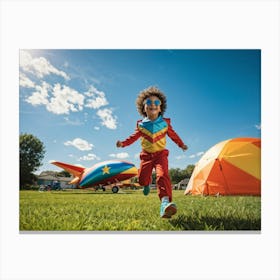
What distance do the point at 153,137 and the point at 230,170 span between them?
1.46m

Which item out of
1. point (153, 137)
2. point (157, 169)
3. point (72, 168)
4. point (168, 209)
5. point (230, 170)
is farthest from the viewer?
point (230, 170)

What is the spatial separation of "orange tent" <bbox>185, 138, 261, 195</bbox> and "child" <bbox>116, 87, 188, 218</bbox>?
30.1 inches

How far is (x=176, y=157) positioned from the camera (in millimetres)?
3674

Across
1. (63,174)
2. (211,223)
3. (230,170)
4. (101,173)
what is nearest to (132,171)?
(101,173)

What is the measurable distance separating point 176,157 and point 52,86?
60.6 inches

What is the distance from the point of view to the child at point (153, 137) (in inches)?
129

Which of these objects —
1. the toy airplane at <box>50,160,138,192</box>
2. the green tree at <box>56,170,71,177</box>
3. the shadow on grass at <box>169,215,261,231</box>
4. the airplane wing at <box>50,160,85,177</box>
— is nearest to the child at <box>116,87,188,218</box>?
the shadow on grass at <box>169,215,261,231</box>

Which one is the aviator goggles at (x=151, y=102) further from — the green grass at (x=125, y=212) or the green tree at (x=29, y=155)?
the green tree at (x=29, y=155)

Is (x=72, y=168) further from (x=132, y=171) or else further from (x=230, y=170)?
(x=230, y=170)

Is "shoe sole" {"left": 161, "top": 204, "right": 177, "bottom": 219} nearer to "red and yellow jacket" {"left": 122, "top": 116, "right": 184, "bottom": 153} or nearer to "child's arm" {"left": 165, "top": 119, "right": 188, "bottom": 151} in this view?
"red and yellow jacket" {"left": 122, "top": 116, "right": 184, "bottom": 153}

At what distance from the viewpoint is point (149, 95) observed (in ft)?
11.9
